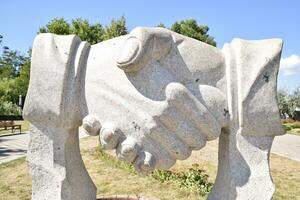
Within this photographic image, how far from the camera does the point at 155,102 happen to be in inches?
121

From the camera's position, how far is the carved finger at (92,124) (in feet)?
10.3

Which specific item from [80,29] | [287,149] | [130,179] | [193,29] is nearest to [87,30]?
[80,29]

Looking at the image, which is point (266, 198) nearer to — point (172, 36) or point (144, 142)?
point (144, 142)

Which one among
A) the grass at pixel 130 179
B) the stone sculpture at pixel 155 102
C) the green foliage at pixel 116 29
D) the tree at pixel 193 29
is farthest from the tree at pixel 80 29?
the stone sculpture at pixel 155 102

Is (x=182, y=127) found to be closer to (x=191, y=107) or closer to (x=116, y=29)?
(x=191, y=107)

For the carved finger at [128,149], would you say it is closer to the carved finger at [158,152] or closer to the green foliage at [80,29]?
the carved finger at [158,152]

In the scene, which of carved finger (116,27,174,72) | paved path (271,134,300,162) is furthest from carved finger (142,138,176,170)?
paved path (271,134,300,162)

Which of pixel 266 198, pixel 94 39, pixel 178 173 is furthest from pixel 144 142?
pixel 94 39

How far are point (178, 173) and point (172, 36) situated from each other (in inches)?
227

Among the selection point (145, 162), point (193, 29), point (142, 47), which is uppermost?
point (193, 29)

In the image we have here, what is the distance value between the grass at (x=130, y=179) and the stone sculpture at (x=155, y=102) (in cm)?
375

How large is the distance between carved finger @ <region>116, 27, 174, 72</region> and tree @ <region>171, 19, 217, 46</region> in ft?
126

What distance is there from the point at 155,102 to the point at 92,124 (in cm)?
54

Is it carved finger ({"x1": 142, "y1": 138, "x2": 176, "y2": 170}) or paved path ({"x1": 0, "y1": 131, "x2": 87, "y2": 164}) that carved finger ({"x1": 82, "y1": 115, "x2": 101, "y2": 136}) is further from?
paved path ({"x1": 0, "y1": 131, "x2": 87, "y2": 164})
